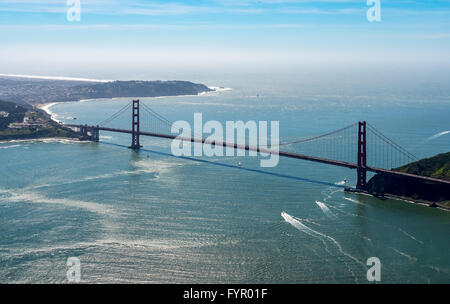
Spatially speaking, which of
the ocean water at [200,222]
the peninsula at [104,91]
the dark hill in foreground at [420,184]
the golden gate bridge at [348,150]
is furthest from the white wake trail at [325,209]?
the peninsula at [104,91]

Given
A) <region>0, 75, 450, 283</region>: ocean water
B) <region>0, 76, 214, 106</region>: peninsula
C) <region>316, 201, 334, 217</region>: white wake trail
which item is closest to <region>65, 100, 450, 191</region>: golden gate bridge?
<region>0, 75, 450, 283</region>: ocean water

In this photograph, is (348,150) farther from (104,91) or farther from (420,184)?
(104,91)

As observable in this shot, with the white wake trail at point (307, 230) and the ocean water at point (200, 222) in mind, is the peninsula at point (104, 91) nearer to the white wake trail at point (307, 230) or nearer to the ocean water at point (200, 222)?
the ocean water at point (200, 222)

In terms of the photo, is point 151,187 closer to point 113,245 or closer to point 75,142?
point 113,245

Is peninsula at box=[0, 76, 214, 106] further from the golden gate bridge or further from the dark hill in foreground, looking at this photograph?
the dark hill in foreground

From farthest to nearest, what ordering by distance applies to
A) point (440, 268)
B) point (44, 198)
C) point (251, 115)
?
point (251, 115), point (44, 198), point (440, 268)

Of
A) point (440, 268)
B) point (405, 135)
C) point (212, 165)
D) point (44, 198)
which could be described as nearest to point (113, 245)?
point (44, 198)

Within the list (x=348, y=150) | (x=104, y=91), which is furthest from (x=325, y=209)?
(x=104, y=91)
